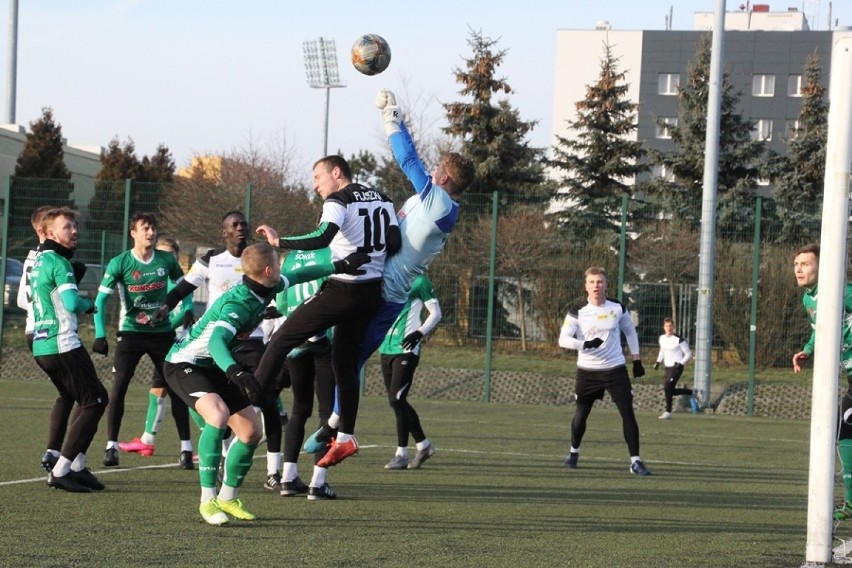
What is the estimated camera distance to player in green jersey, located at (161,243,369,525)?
721 cm

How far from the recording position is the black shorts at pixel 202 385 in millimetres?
7438

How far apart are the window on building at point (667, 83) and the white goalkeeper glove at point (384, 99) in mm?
54534

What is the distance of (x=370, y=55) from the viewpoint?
8.89 metres

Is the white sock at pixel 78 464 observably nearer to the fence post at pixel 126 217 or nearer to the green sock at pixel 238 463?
the green sock at pixel 238 463

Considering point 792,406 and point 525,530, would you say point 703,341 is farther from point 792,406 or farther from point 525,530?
point 525,530

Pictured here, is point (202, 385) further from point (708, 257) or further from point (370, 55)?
point (708, 257)

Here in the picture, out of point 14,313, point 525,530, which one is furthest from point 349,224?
point 14,313

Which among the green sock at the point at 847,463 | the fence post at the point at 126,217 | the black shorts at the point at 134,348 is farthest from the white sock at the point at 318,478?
the fence post at the point at 126,217

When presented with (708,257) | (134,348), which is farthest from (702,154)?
(134,348)

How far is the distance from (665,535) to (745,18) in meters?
64.6

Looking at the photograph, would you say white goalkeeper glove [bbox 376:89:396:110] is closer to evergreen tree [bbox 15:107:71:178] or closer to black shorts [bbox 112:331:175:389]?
black shorts [bbox 112:331:175:389]

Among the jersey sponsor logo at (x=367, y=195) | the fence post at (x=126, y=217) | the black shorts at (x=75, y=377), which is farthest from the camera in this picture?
the fence post at (x=126, y=217)

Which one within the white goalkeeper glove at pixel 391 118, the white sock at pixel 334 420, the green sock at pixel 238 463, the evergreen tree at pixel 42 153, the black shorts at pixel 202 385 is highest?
the evergreen tree at pixel 42 153

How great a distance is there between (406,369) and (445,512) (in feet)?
11.2
